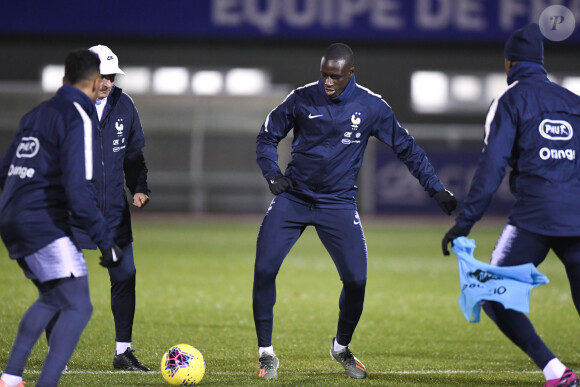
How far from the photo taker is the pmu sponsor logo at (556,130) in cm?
569

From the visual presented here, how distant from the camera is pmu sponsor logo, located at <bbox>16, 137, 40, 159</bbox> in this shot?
5258 mm

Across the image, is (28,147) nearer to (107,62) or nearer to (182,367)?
(107,62)

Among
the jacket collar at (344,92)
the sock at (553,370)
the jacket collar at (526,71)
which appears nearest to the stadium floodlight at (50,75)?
the jacket collar at (344,92)

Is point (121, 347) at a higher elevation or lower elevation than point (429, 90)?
higher

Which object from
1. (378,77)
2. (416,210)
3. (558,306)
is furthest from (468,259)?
(378,77)

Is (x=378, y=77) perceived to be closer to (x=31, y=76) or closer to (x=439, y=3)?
(x=439, y=3)

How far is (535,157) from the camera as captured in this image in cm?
571

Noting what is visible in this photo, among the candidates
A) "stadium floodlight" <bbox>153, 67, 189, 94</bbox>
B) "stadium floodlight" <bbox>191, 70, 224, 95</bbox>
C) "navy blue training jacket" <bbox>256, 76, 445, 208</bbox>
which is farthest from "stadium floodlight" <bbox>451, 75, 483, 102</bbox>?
"navy blue training jacket" <bbox>256, 76, 445, 208</bbox>

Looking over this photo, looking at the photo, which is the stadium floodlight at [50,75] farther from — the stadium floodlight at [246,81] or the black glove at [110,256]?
the black glove at [110,256]

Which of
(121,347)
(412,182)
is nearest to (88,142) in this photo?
(121,347)

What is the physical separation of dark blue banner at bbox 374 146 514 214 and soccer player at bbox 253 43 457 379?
Answer: 1933 cm

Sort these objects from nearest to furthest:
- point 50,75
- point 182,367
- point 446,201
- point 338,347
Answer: point 182,367 → point 446,201 → point 338,347 → point 50,75

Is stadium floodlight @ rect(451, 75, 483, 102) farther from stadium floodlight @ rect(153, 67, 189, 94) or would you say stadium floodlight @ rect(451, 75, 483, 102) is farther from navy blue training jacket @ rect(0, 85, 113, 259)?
navy blue training jacket @ rect(0, 85, 113, 259)

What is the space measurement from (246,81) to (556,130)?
24721mm
